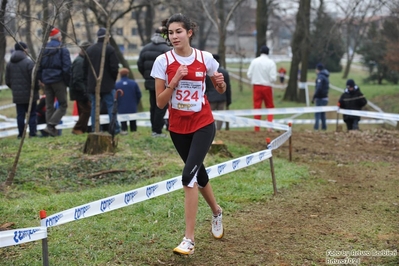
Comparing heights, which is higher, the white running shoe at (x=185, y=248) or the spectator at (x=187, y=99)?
the spectator at (x=187, y=99)

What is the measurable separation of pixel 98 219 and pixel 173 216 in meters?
0.80

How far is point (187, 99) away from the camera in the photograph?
18.1 feet

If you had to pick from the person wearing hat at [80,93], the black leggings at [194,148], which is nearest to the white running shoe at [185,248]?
the black leggings at [194,148]

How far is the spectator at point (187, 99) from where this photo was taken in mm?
5438

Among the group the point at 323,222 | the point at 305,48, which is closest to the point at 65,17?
the point at 323,222

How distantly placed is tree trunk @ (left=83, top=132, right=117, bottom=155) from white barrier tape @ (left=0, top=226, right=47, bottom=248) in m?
5.78

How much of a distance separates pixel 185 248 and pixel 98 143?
5.33m

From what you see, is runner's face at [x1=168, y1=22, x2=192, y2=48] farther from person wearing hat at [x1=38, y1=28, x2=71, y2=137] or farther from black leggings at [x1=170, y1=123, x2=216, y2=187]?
person wearing hat at [x1=38, y1=28, x2=71, y2=137]

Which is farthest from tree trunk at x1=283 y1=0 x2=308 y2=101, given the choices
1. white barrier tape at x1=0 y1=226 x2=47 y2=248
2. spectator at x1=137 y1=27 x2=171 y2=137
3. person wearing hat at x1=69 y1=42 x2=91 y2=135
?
white barrier tape at x1=0 y1=226 x2=47 y2=248

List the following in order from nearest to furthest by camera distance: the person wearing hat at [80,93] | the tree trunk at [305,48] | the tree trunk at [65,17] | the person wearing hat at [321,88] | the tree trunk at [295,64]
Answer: the tree trunk at [65,17], the person wearing hat at [80,93], the person wearing hat at [321,88], the tree trunk at [305,48], the tree trunk at [295,64]

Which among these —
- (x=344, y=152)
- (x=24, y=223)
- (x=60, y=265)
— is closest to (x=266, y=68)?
(x=344, y=152)

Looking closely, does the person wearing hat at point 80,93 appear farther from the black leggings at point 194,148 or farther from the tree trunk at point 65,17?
the black leggings at point 194,148

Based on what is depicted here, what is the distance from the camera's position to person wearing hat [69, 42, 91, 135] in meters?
12.9

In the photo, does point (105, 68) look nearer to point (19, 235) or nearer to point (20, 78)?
point (20, 78)
